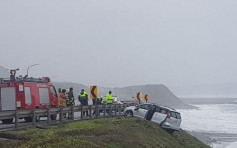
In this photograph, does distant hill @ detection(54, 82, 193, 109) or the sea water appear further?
distant hill @ detection(54, 82, 193, 109)

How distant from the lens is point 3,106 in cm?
2017

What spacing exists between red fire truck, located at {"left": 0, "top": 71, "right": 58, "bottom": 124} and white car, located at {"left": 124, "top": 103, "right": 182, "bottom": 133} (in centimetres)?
624

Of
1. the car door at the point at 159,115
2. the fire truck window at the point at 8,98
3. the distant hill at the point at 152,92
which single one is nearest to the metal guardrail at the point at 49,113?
the fire truck window at the point at 8,98

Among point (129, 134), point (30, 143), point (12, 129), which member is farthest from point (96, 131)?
point (30, 143)

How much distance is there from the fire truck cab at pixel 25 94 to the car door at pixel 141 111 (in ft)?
20.2

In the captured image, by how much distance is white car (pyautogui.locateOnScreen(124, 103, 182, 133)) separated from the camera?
2495 cm

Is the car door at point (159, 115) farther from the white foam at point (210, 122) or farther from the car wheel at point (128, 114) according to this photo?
the white foam at point (210, 122)

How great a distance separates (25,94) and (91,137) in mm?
7378

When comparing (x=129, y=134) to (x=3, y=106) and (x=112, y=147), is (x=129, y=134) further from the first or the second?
(x=3, y=106)

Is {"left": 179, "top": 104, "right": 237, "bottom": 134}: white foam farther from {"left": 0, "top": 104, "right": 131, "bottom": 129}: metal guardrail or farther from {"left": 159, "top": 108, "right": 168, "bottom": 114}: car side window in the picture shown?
{"left": 159, "top": 108, "right": 168, "bottom": 114}: car side window

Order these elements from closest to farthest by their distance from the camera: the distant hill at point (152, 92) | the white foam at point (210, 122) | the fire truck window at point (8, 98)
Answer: the fire truck window at point (8, 98), the white foam at point (210, 122), the distant hill at point (152, 92)

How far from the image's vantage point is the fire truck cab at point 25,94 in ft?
67.6

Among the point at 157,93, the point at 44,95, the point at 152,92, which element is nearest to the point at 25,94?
the point at 44,95

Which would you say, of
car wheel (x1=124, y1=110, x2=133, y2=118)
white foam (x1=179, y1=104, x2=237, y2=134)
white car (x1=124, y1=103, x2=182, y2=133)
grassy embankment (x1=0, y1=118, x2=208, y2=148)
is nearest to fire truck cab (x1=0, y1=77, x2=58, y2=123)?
grassy embankment (x1=0, y1=118, x2=208, y2=148)
